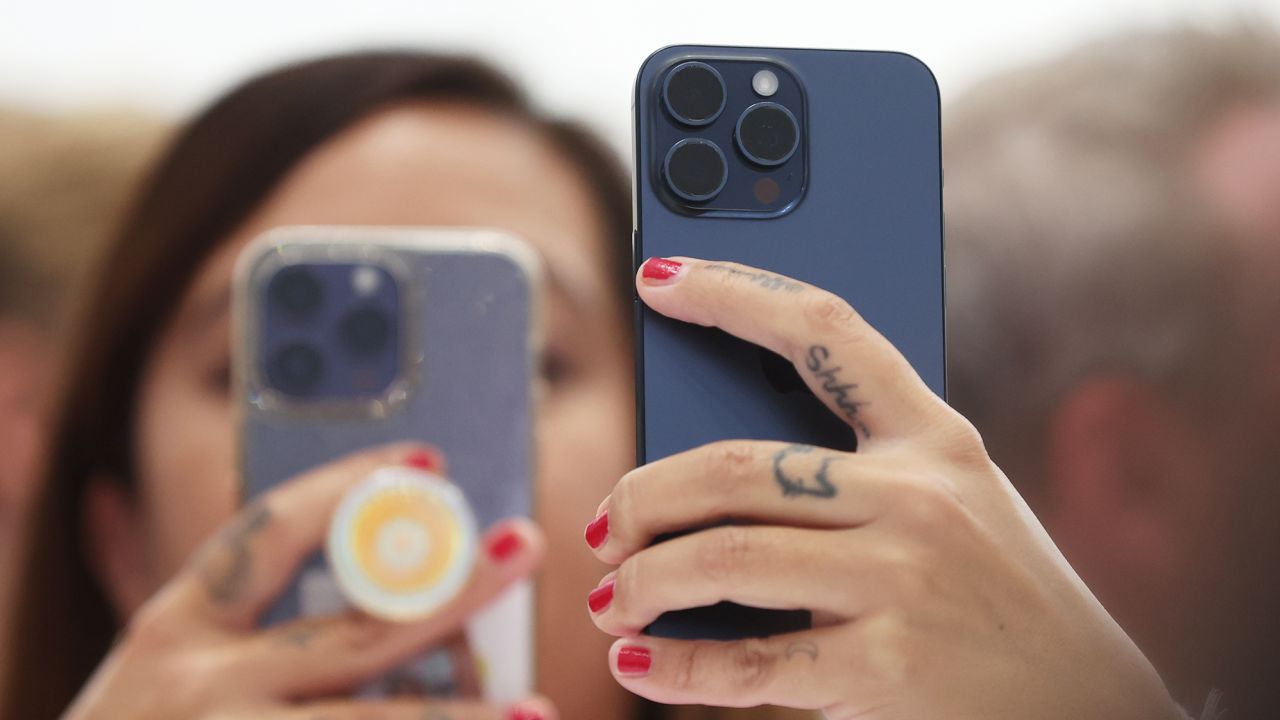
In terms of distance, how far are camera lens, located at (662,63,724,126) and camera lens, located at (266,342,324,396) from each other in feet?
1.09

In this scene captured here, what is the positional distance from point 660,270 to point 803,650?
14 cm

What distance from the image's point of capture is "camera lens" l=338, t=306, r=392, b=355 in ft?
2.01

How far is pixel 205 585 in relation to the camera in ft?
1.80

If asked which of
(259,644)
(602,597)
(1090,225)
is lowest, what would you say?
(259,644)

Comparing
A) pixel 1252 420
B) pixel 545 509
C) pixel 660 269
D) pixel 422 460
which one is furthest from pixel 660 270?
pixel 1252 420

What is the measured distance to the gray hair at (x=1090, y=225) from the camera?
2.83 ft

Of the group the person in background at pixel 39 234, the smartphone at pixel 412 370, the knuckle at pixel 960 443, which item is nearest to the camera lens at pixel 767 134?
the knuckle at pixel 960 443

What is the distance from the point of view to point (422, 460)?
601 millimetres

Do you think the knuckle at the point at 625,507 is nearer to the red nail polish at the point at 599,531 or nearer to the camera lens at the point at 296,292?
the red nail polish at the point at 599,531

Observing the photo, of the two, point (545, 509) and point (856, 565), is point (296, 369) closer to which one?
point (545, 509)

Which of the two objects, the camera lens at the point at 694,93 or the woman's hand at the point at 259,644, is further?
the woman's hand at the point at 259,644

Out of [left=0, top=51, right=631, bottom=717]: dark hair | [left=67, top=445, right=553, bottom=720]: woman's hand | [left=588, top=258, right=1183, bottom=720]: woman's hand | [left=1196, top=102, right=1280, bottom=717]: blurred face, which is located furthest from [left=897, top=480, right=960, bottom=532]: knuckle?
[left=1196, top=102, right=1280, bottom=717]: blurred face

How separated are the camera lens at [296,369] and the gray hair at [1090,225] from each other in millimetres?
545

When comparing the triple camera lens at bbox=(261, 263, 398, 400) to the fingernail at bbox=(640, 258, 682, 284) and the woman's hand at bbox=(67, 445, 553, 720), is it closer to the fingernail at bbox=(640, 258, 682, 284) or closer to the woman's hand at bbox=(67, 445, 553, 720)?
the woman's hand at bbox=(67, 445, 553, 720)
